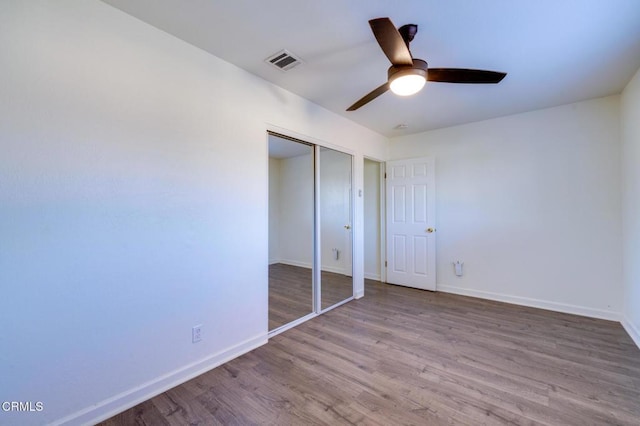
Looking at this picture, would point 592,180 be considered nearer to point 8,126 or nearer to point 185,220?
point 185,220

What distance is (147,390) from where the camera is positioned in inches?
70.3

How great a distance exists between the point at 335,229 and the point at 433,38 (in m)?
2.44

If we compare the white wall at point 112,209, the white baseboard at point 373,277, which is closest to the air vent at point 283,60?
the white wall at point 112,209

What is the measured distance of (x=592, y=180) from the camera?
10.2ft

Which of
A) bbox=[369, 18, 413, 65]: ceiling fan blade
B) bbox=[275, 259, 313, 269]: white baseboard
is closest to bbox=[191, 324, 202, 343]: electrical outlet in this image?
bbox=[275, 259, 313, 269]: white baseboard

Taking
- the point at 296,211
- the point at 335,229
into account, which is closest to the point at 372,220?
the point at 335,229

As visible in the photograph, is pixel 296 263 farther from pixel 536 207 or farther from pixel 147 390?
pixel 536 207

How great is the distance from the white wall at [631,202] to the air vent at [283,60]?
10.2 feet

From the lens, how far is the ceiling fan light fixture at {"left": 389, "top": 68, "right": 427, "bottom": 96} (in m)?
1.76

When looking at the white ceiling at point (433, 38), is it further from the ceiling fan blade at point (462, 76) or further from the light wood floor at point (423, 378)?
the light wood floor at point (423, 378)

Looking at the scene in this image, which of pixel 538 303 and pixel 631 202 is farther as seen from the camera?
pixel 538 303

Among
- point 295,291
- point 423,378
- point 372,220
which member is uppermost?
→ point 372,220

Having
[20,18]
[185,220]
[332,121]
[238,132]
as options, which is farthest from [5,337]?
[332,121]

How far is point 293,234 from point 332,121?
5.05ft
